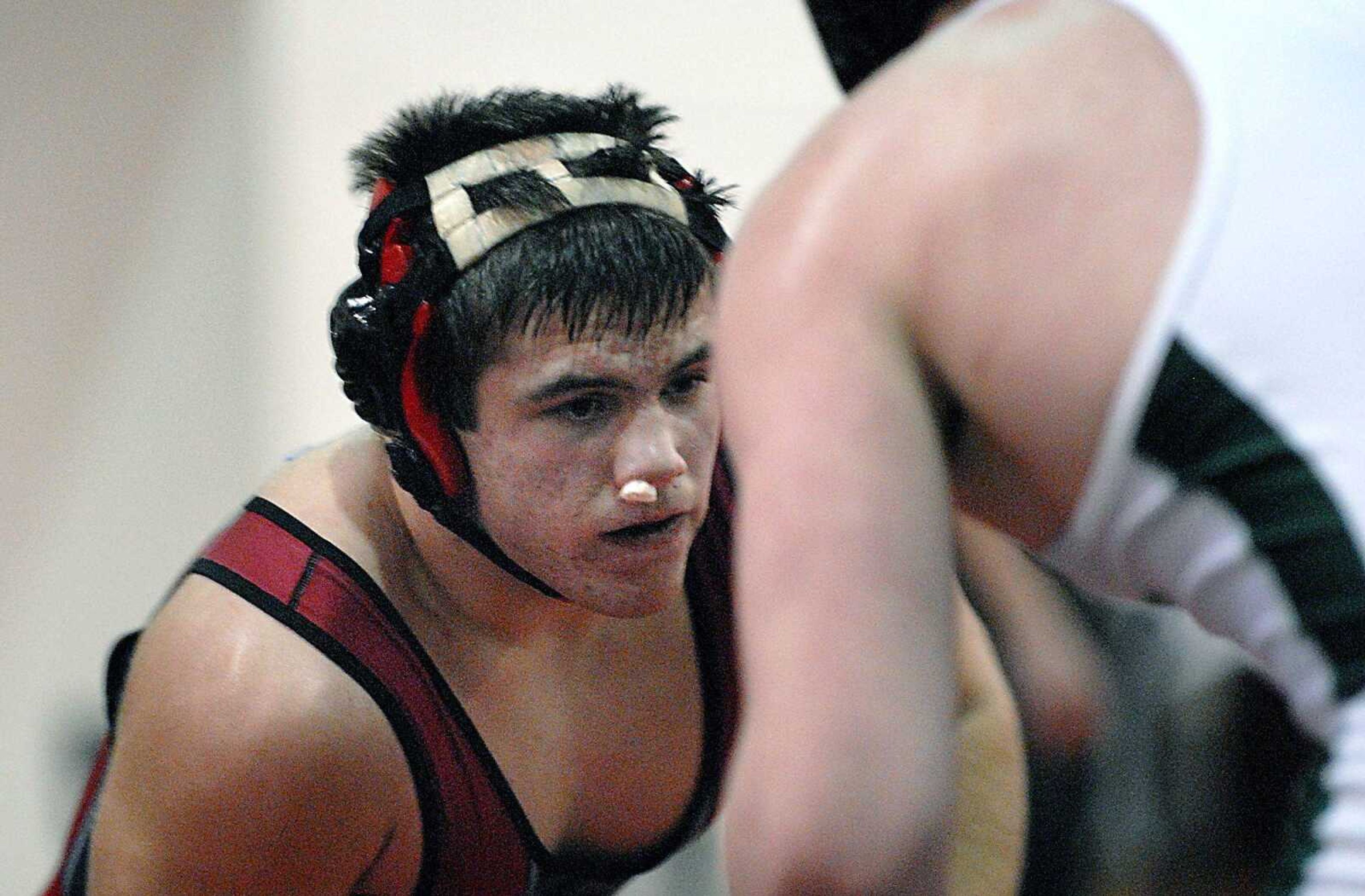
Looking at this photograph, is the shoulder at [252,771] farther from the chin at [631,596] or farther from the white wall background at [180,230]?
the white wall background at [180,230]

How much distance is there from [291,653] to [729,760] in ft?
1.43

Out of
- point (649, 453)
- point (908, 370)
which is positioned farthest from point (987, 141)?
point (649, 453)

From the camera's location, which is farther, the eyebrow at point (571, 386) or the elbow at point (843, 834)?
the eyebrow at point (571, 386)

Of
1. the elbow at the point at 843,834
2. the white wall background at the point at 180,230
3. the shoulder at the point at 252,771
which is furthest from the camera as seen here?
the white wall background at the point at 180,230

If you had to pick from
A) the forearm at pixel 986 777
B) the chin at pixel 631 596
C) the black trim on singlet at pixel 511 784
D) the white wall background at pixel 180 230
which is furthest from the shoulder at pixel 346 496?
the white wall background at pixel 180 230

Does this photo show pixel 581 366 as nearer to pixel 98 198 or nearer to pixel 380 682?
pixel 380 682

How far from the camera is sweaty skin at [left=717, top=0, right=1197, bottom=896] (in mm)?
553

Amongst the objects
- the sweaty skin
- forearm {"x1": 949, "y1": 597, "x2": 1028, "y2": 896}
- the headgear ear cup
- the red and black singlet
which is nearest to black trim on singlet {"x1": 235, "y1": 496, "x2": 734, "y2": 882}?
the red and black singlet

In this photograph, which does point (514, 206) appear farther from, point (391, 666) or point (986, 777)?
point (986, 777)

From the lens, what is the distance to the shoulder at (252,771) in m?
1.19

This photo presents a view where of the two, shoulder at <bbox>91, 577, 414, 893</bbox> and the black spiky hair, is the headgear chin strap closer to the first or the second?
the black spiky hair

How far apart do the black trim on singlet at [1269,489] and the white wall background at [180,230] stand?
1.70 m

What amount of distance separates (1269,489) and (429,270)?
76cm

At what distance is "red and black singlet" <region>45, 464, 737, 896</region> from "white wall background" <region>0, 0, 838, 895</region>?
109cm
